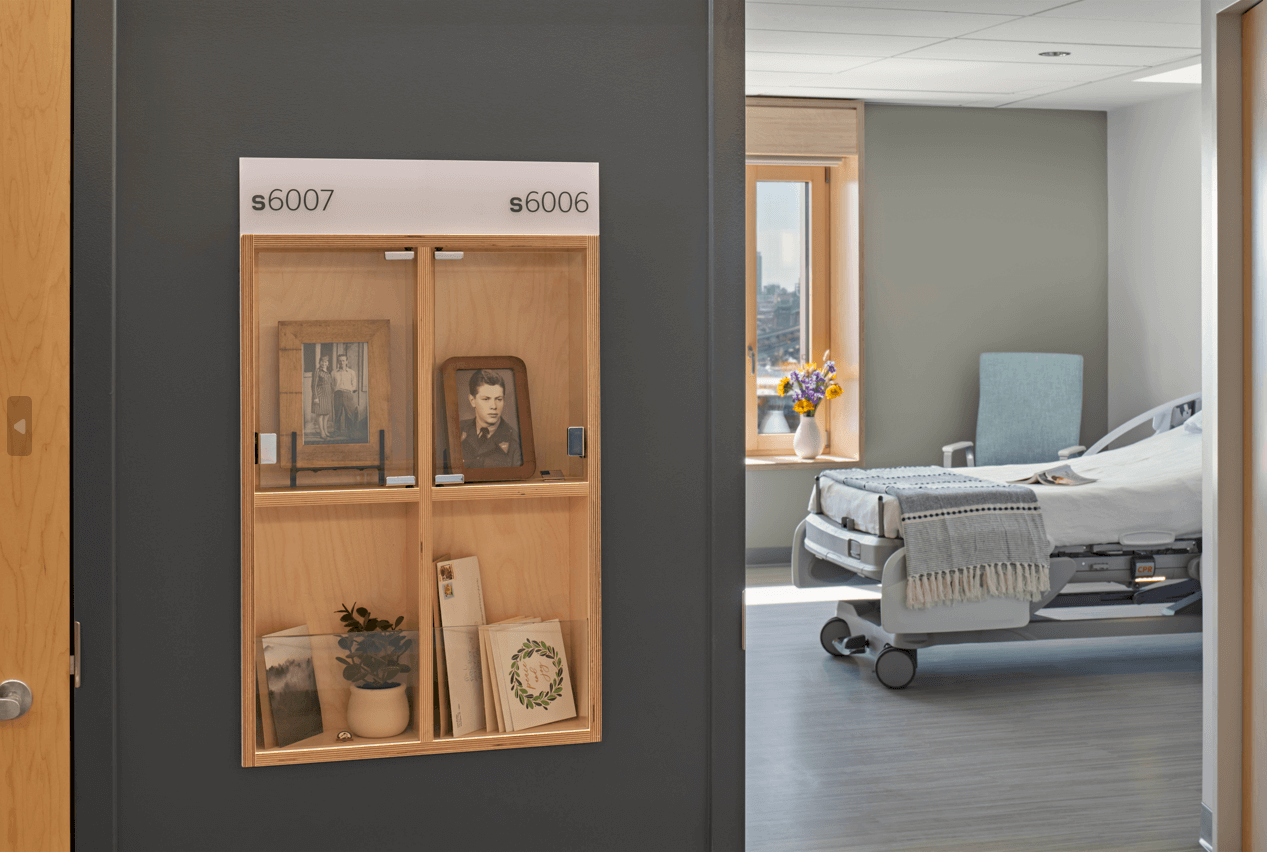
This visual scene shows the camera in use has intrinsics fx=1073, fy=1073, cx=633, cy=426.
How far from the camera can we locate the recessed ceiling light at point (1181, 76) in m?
6.04

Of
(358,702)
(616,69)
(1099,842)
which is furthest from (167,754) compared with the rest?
(1099,842)

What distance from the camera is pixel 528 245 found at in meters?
1.99

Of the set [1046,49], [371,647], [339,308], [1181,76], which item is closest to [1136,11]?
[1046,49]

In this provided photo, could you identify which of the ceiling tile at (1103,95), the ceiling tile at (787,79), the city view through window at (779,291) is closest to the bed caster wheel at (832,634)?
the city view through window at (779,291)

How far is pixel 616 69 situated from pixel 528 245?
0.37 m

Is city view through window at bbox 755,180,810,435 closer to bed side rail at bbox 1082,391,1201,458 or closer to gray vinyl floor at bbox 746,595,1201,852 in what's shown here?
bed side rail at bbox 1082,391,1201,458

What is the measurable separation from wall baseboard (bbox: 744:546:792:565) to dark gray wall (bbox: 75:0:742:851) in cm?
495

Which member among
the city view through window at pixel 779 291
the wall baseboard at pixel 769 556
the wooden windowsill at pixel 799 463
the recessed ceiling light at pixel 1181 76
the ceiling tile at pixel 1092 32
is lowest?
the wall baseboard at pixel 769 556

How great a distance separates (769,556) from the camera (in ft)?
23.2

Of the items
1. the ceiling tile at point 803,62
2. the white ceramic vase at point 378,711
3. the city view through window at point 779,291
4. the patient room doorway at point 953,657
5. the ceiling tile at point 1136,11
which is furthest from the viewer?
the city view through window at point 779,291

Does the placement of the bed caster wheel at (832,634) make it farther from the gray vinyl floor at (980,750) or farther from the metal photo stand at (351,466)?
the metal photo stand at (351,466)

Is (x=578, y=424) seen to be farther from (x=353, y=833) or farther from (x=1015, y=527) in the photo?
(x=1015, y=527)

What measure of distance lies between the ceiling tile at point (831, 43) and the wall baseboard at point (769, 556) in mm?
3099

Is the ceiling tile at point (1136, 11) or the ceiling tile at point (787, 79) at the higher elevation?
the ceiling tile at point (787, 79)
